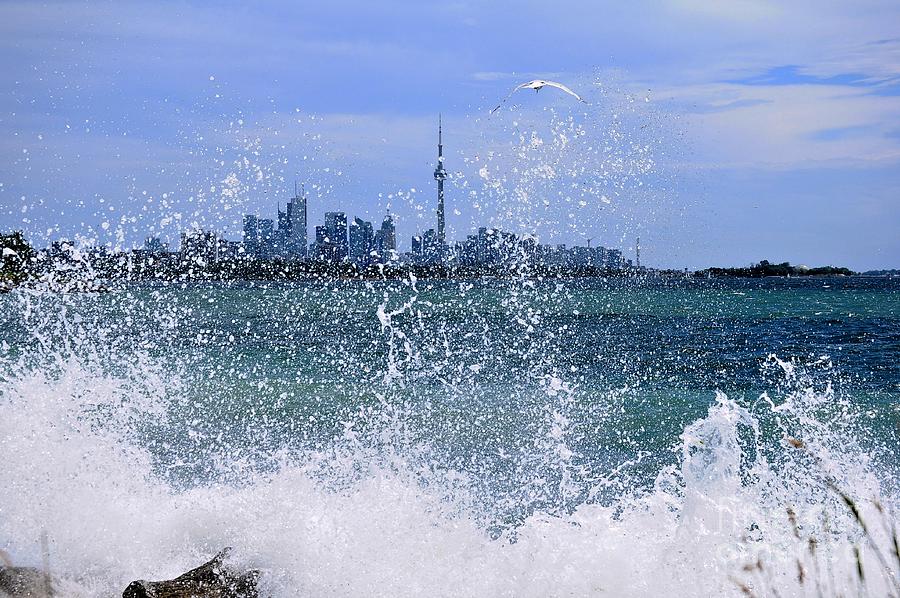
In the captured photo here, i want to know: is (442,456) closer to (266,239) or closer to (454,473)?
(454,473)

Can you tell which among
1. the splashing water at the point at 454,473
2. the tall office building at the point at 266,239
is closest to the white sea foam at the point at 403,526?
the splashing water at the point at 454,473

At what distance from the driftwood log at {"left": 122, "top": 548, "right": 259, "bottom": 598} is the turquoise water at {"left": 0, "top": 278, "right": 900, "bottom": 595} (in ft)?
0.82

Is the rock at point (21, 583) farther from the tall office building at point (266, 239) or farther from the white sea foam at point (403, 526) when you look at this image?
the tall office building at point (266, 239)

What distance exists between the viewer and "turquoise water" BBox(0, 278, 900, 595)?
272 inches

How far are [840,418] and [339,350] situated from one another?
49.4ft

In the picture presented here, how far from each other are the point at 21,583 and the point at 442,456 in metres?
6.14

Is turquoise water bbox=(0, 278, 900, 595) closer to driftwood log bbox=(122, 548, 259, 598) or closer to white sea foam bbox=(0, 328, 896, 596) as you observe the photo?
white sea foam bbox=(0, 328, 896, 596)

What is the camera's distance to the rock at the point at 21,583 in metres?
5.80

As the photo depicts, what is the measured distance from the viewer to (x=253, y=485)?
28.9 ft

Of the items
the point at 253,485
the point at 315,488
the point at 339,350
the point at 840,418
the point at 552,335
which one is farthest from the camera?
the point at 552,335

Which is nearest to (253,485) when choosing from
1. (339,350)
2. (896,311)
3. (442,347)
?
(339,350)

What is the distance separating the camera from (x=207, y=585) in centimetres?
598

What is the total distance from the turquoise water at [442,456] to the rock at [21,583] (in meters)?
0.32

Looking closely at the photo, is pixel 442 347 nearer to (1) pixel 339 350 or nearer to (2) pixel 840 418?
(1) pixel 339 350
